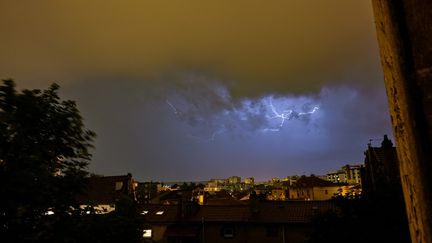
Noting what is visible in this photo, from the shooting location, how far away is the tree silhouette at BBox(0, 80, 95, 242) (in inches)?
226

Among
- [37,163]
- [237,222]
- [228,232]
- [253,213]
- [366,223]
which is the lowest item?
[228,232]

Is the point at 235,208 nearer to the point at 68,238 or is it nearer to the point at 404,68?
the point at 68,238

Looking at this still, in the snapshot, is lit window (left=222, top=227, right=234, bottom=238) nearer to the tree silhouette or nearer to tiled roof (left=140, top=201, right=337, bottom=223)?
tiled roof (left=140, top=201, right=337, bottom=223)

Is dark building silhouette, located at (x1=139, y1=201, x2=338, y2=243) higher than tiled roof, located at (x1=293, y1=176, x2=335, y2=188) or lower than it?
lower

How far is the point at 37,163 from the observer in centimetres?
614

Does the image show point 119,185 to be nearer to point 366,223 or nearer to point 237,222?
point 237,222

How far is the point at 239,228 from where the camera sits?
36188 mm

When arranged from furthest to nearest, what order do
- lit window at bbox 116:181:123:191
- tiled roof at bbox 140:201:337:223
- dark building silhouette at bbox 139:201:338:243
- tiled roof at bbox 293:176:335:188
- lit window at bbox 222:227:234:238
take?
1. tiled roof at bbox 293:176:335:188
2. lit window at bbox 116:181:123:191
3. lit window at bbox 222:227:234:238
4. tiled roof at bbox 140:201:337:223
5. dark building silhouette at bbox 139:201:338:243

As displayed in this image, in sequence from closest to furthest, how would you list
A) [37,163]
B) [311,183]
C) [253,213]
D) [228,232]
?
[37,163]
[228,232]
[253,213]
[311,183]

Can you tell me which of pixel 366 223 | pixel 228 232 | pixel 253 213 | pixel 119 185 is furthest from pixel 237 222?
pixel 119 185

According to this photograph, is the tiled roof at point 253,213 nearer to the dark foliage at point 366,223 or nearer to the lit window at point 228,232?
the lit window at point 228,232

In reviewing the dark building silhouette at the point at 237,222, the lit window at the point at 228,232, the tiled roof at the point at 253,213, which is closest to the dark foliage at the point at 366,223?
the dark building silhouette at the point at 237,222

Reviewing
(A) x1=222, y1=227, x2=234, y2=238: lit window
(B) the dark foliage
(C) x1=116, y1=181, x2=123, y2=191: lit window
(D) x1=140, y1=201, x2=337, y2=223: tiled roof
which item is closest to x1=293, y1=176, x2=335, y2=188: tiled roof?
(D) x1=140, y1=201, x2=337, y2=223: tiled roof

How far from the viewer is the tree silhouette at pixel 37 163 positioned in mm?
5730
